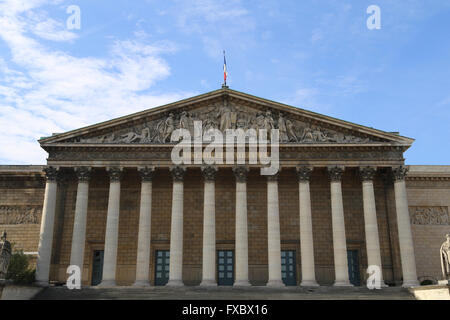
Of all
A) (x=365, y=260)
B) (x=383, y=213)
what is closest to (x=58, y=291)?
(x=365, y=260)

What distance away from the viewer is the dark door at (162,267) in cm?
2806

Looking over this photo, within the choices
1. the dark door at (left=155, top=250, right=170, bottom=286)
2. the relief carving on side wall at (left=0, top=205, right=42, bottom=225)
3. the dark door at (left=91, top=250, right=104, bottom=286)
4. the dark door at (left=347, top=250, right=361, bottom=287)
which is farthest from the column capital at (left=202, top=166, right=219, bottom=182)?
the relief carving on side wall at (left=0, top=205, right=42, bottom=225)

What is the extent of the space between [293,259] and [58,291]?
523 inches

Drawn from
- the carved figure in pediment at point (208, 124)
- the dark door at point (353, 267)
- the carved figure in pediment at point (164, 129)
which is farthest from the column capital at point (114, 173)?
the dark door at point (353, 267)

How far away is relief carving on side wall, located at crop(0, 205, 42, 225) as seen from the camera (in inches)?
1213

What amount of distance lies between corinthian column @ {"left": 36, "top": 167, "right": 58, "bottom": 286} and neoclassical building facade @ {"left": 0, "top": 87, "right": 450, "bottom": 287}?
6 cm

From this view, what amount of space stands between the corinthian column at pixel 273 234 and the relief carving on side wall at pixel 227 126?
285cm

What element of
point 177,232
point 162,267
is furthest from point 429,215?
point 162,267

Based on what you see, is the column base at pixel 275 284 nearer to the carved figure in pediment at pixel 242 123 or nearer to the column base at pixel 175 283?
the column base at pixel 175 283

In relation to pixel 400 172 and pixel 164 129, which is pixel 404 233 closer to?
pixel 400 172

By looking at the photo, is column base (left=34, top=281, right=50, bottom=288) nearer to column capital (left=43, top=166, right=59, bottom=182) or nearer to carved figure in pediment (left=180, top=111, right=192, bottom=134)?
column capital (left=43, top=166, right=59, bottom=182)

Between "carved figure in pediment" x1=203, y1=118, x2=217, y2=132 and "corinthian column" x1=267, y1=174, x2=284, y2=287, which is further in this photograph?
"carved figure in pediment" x1=203, y1=118, x2=217, y2=132

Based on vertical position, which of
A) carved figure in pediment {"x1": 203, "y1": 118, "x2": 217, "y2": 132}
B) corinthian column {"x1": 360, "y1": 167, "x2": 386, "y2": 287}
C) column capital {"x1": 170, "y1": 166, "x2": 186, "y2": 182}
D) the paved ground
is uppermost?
carved figure in pediment {"x1": 203, "y1": 118, "x2": 217, "y2": 132}
